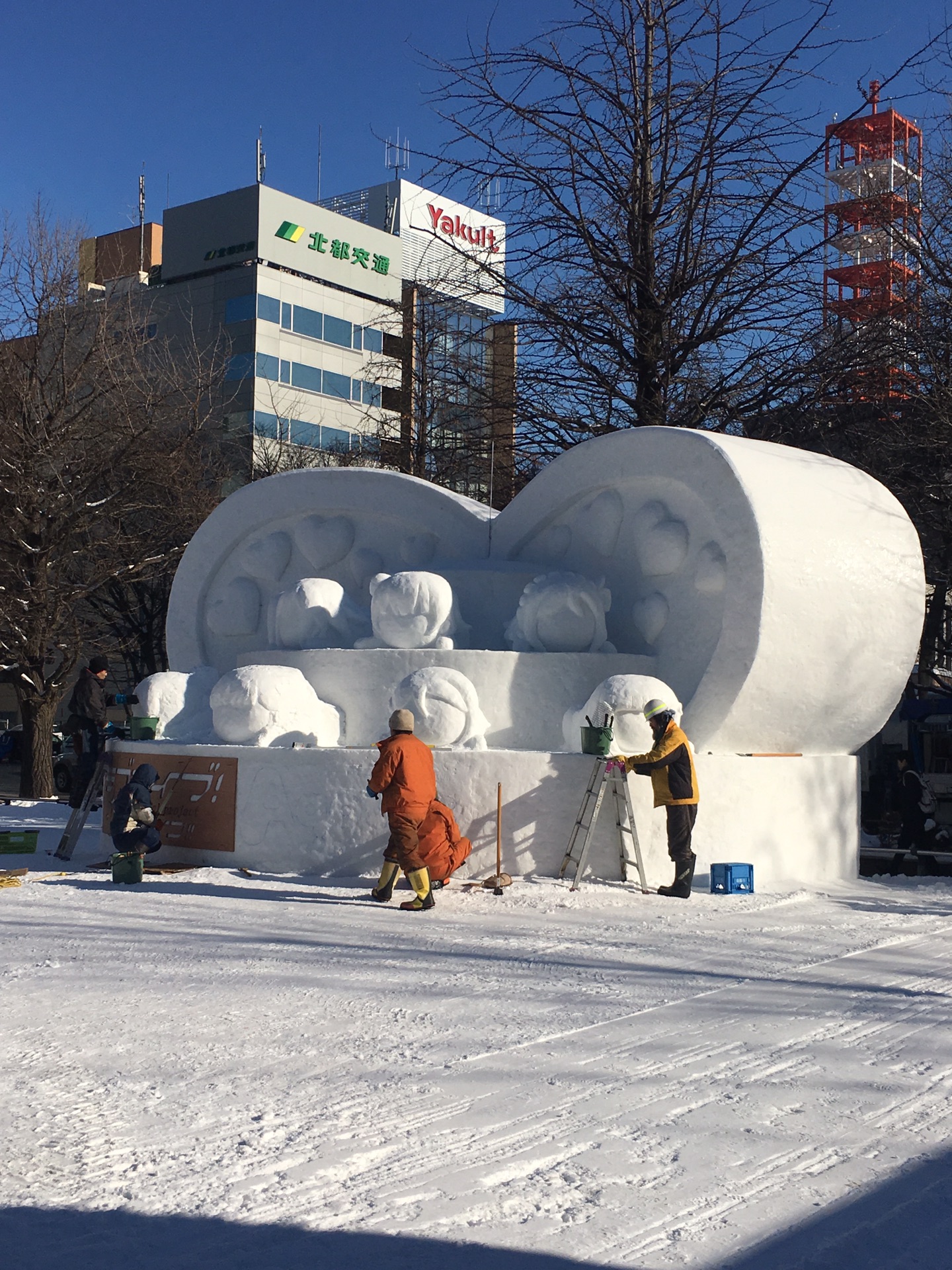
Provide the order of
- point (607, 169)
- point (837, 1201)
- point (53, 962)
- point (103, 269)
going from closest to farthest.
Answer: point (837, 1201), point (53, 962), point (607, 169), point (103, 269)

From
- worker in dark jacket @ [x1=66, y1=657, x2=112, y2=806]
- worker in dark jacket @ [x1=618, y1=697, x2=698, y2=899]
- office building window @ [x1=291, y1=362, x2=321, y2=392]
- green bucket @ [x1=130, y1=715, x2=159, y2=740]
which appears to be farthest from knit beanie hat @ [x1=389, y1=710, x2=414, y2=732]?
office building window @ [x1=291, y1=362, x2=321, y2=392]

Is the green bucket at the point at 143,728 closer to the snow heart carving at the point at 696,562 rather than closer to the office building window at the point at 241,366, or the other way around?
the snow heart carving at the point at 696,562

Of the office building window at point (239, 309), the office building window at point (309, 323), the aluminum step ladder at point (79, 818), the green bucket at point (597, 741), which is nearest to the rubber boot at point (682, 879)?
the green bucket at point (597, 741)

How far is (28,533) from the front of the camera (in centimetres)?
1781

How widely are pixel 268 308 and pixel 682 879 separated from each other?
128 feet

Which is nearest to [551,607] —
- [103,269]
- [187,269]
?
[187,269]

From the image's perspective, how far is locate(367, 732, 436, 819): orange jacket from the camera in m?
8.39

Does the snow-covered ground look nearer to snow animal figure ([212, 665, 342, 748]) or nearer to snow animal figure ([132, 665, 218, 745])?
snow animal figure ([212, 665, 342, 748])

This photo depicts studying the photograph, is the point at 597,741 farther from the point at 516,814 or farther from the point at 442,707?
the point at 442,707

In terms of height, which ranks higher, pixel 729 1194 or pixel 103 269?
pixel 103 269

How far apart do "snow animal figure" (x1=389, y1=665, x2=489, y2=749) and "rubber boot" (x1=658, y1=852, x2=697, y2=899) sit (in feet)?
6.30

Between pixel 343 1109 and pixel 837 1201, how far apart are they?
1.63 meters

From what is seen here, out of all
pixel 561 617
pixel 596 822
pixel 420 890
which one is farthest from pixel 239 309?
pixel 420 890

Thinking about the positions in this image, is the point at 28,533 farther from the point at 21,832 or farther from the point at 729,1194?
the point at 729,1194
